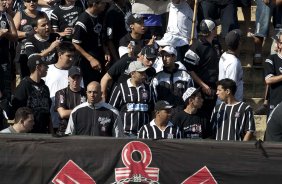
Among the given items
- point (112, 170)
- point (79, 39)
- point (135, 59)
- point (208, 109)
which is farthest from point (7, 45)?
point (112, 170)

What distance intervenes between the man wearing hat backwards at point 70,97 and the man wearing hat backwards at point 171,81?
106cm

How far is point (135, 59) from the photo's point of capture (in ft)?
47.4

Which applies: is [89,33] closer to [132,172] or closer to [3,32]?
[3,32]

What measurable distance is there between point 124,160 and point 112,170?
17cm

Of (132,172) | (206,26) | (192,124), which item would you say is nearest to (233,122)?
(192,124)

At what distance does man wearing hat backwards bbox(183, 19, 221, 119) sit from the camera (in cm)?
1502

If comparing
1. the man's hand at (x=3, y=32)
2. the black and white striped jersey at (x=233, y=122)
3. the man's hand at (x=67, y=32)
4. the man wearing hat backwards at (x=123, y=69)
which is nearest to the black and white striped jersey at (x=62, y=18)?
the man's hand at (x=67, y=32)

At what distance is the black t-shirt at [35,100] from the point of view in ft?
44.3

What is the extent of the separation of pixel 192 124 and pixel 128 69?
1.31 meters

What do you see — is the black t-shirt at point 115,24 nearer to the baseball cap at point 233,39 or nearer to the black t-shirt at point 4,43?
the black t-shirt at point 4,43

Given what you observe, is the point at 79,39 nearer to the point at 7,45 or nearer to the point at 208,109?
the point at 7,45

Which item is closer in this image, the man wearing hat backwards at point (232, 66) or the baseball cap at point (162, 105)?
the baseball cap at point (162, 105)

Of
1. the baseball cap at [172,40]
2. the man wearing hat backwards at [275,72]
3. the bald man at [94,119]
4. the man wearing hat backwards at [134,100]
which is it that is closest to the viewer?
the bald man at [94,119]

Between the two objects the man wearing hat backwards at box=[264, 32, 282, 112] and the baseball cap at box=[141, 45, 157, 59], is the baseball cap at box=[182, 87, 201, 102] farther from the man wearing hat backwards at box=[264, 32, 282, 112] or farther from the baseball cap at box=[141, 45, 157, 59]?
the man wearing hat backwards at box=[264, 32, 282, 112]
